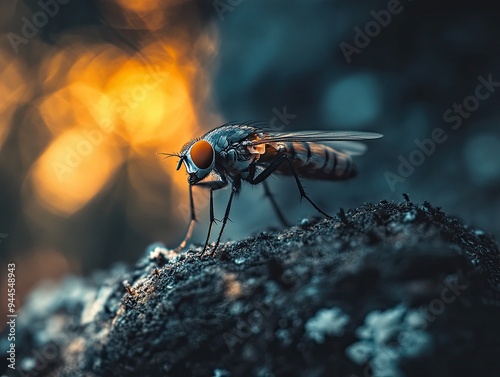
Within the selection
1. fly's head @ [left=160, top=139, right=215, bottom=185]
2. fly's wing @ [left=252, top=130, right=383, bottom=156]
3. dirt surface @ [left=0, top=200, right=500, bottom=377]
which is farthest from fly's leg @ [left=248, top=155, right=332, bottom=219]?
dirt surface @ [left=0, top=200, right=500, bottom=377]

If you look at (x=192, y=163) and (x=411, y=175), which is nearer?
(x=192, y=163)

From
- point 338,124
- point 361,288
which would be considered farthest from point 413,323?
point 338,124

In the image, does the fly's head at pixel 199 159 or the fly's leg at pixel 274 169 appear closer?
the fly's head at pixel 199 159

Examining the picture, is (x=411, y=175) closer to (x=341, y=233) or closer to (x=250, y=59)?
(x=250, y=59)

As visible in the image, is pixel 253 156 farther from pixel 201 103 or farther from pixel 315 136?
pixel 201 103

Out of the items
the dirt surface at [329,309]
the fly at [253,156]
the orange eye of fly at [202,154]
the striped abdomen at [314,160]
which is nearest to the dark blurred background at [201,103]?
the striped abdomen at [314,160]

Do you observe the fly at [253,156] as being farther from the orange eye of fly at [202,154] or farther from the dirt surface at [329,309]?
the dirt surface at [329,309]

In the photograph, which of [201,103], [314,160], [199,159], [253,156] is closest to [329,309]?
[199,159]
